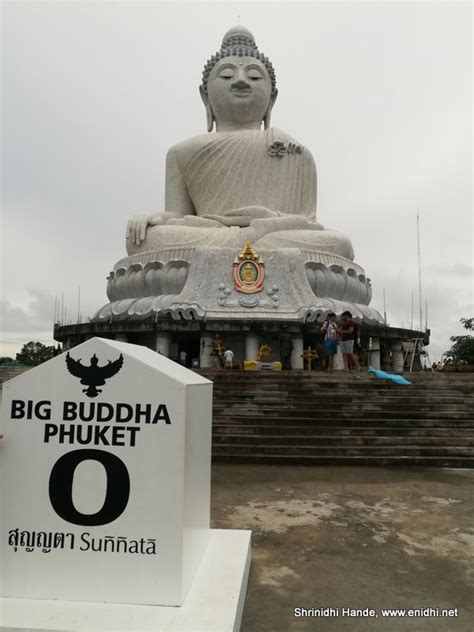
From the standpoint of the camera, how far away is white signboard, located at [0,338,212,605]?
206 centimetres

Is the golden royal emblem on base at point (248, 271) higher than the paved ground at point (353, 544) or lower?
higher

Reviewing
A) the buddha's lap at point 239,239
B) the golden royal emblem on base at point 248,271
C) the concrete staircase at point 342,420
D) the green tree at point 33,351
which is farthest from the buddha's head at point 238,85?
the green tree at point 33,351

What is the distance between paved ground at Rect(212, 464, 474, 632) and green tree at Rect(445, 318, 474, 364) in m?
18.2

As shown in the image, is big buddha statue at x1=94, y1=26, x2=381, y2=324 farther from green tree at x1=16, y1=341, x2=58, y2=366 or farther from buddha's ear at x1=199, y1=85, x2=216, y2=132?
green tree at x1=16, y1=341, x2=58, y2=366

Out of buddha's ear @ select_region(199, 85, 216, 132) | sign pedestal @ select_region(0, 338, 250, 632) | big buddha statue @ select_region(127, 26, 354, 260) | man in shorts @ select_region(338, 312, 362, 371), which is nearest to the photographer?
sign pedestal @ select_region(0, 338, 250, 632)

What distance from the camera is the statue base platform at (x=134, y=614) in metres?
1.89

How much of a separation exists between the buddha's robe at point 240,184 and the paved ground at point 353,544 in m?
11.4

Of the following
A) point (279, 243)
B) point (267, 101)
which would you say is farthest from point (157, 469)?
point (267, 101)

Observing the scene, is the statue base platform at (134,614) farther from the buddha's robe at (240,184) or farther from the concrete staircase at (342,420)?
the buddha's robe at (240,184)

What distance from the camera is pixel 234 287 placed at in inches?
553

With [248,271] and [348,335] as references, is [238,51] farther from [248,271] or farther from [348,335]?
[348,335]

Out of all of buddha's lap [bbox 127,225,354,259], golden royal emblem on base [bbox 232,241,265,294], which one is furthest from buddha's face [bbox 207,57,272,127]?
golden royal emblem on base [bbox 232,241,265,294]

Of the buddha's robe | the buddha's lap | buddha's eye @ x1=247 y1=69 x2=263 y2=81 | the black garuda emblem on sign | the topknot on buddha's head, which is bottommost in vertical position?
the black garuda emblem on sign

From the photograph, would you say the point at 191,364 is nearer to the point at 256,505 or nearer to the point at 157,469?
the point at 256,505
